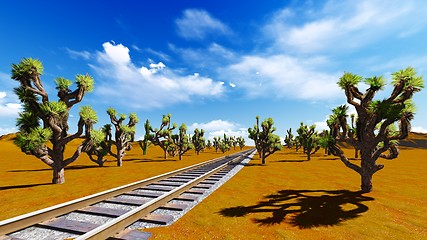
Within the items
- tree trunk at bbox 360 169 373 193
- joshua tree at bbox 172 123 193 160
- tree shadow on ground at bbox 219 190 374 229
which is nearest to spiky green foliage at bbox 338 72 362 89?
tree trunk at bbox 360 169 373 193

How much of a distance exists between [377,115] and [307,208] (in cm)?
516

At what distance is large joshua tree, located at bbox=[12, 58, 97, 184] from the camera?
10.6 m

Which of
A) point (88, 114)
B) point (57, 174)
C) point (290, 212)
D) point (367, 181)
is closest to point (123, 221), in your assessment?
point (290, 212)

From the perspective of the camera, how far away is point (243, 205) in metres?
7.27

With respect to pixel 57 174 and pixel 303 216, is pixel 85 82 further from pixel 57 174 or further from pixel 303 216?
pixel 303 216

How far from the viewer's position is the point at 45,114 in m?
10.9

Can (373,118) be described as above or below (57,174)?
above

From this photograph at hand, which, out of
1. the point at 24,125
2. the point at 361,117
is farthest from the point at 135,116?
the point at 361,117

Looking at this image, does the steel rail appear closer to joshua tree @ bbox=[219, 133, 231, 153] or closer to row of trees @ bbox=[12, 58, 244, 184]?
row of trees @ bbox=[12, 58, 244, 184]

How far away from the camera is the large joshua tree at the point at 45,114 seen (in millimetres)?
10578

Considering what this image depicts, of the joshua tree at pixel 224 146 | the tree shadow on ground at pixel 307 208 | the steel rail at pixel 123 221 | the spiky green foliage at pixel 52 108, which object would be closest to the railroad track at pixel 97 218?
the steel rail at pixel 123 221

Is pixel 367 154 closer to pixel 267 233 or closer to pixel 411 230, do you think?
pixel 411 230

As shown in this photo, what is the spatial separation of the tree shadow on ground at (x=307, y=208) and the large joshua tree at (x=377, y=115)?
6.51 ft

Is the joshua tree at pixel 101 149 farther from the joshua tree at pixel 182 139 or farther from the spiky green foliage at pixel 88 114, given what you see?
the joshua tree at pixel 182 139
